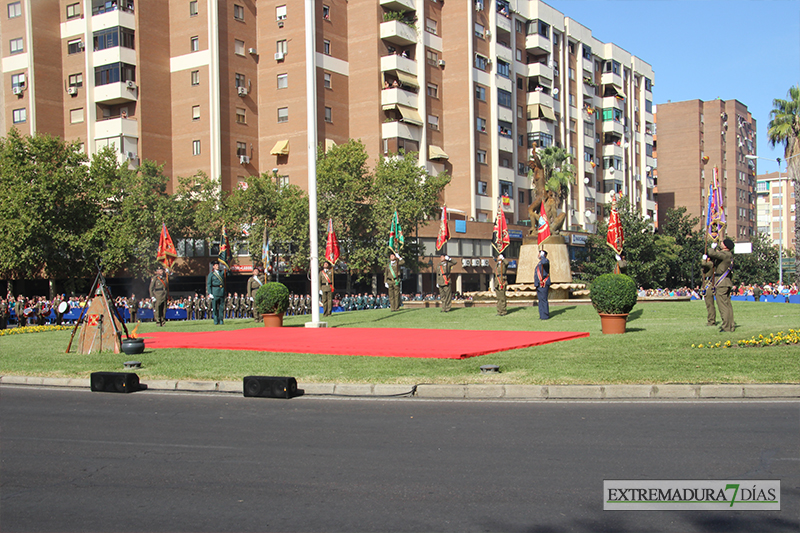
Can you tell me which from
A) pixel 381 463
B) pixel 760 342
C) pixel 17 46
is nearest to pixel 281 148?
pixel 17 46

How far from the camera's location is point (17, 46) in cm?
5447

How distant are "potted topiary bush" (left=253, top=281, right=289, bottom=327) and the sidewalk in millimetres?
9691

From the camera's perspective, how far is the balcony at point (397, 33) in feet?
188

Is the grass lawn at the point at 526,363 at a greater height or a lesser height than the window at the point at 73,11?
lesser

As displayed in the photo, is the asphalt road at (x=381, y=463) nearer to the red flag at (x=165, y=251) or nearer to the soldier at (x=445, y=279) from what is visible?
the soldier at (x=445, y=279)

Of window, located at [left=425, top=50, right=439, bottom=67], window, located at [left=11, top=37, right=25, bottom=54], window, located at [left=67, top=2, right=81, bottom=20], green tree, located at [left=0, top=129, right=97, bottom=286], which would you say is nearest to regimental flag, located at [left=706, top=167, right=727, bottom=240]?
green tree, located at [left=0, top=129, right=97, bottom=286]

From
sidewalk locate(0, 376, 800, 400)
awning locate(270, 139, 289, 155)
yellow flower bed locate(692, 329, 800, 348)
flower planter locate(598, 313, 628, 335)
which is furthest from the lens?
awning locate(270, 139, 289, 155)

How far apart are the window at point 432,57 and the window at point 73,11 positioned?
27.7 metres

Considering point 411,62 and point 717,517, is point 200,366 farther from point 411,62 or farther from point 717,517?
point 411,62

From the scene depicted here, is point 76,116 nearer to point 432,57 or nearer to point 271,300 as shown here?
point 432,57

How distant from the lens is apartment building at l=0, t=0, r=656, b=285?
2112 inches

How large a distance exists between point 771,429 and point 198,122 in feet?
173

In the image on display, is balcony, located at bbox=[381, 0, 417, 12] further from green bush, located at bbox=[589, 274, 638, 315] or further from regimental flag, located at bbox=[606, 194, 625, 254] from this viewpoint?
green bush, located at bbox=[589, 274, 638, 315]

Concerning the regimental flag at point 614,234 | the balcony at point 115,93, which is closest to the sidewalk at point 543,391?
the regimental flag at point 614,234
